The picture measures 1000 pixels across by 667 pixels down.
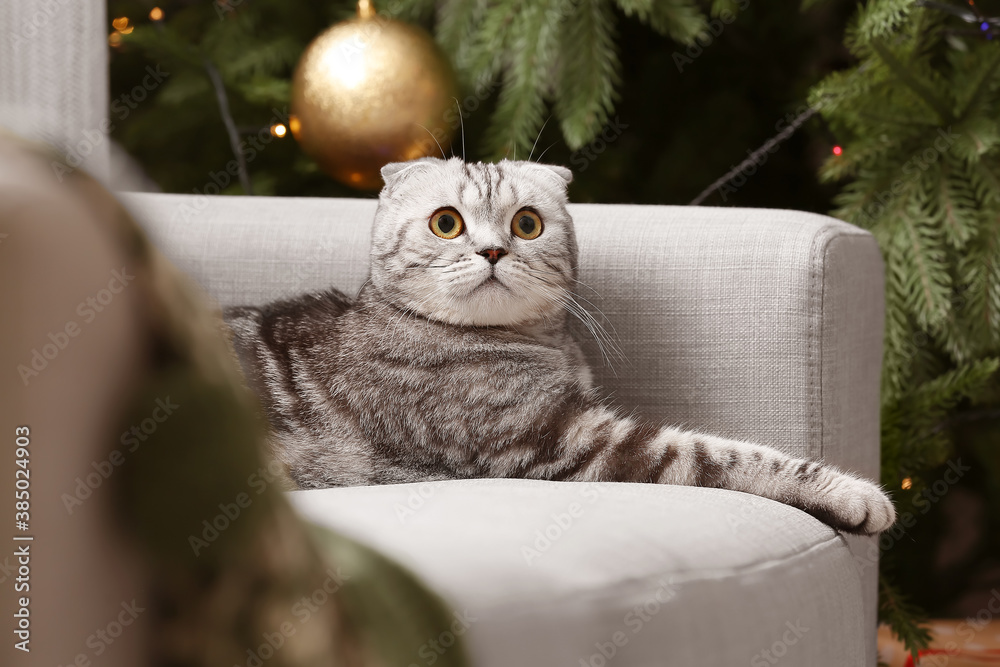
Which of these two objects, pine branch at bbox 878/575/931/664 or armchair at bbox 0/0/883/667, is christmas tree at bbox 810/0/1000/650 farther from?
armchair at bbox 0/0/883/667

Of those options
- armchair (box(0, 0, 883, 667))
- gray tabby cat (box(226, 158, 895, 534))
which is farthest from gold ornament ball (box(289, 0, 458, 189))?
gray tabby cat (box(226, 158, 895, 534))

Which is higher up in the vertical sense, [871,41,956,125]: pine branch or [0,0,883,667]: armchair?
[871,41,956,125]: pine branch

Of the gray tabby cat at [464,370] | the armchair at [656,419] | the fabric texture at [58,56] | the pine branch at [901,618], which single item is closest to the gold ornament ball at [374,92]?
the armchair at [656,419]

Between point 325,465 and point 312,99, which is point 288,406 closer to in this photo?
point 325,465

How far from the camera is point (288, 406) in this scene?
105cm

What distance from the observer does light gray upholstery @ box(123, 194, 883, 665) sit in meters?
1.00

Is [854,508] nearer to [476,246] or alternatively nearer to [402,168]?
[476,246]

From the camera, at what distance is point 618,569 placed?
0.62 meters

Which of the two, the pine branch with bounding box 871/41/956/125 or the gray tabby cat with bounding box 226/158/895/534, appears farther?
the pine branch with bounding box 871/41/956/125

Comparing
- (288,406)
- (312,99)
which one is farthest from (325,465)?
(312,99)

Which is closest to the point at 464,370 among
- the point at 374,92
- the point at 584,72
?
the point at 374,92

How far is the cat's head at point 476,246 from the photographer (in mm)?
1025

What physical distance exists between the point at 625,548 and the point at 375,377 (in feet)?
1.49

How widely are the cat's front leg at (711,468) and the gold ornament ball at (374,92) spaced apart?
68cm
